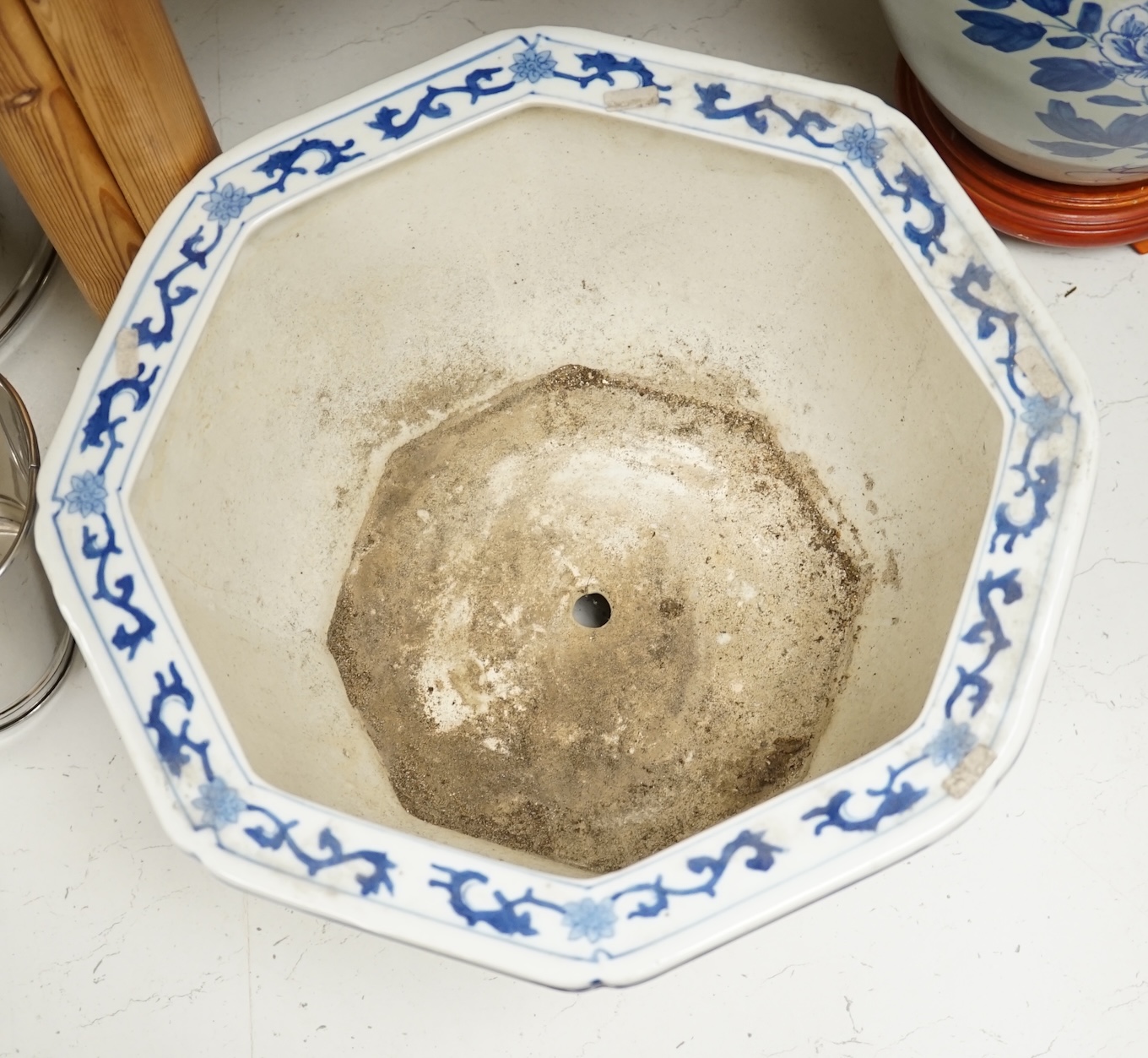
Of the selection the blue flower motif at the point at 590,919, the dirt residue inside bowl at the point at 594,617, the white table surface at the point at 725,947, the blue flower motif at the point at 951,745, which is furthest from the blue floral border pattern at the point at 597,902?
the white table surface at the point at 725,947

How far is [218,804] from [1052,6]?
728 mm

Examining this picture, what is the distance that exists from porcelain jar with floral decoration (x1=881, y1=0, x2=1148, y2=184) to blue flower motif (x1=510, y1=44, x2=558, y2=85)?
265 millimetres

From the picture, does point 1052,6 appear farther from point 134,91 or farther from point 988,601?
point 134,91

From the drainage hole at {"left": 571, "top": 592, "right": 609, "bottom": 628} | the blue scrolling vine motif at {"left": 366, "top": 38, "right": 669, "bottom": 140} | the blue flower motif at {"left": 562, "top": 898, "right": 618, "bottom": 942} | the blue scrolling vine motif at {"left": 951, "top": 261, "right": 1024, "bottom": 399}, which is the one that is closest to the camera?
the blue flower motif at {"left": 562, "top": 898, "right": 618, "bottom": 942}

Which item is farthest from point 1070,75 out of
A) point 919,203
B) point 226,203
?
point 226,203

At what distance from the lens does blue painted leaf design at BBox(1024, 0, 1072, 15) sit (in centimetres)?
86

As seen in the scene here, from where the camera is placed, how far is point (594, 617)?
108 centimetres

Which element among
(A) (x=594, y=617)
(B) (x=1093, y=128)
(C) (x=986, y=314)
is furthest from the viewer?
(A) (x=594, y=617)

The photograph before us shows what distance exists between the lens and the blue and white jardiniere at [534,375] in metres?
0.75

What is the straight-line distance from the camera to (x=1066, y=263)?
1.21 meters

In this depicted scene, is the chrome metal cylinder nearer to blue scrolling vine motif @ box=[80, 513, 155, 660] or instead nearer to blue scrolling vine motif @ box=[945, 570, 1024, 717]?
blue scrolling vine motif @ box=[80, 513, 155, 660]

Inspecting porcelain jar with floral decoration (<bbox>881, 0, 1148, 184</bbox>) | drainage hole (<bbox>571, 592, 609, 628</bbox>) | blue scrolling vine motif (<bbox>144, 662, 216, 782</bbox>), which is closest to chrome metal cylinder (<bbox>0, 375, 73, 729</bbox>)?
blue scrolling vine motif (<bbox>144, 662, 216, 782</bbox>)

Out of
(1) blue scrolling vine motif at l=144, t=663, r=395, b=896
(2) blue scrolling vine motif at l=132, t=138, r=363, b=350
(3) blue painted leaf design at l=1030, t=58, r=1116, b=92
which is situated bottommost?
(1) blue scrolling vine motif at l=144, t=663, r=395, b=896

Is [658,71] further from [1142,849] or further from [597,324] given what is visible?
[1142,849]
